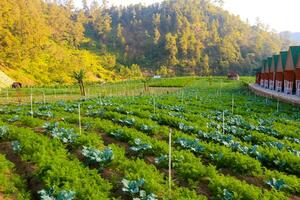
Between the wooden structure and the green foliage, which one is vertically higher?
the wooden structure

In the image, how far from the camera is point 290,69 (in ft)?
128

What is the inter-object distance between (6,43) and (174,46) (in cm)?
7439

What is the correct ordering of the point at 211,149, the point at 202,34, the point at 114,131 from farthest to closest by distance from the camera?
the point at 202,34 → the point at 114,131 → the point at 211,149

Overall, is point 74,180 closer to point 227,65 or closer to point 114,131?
point 114,131

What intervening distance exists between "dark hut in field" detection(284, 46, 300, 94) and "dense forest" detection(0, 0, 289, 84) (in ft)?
169

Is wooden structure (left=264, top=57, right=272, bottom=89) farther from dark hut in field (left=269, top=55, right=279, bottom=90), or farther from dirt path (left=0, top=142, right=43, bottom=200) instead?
dirt path (left=0, top=142, right=43, bottom=200)

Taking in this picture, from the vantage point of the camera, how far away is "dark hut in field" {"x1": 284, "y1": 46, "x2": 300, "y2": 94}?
38.0 m

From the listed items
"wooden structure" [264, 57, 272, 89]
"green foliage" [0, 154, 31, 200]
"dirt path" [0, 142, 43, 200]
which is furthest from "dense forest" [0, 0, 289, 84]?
"green foliage" [0, 154, 31, 200]

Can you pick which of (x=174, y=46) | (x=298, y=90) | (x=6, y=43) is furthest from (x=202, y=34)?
(x=298, y=90)

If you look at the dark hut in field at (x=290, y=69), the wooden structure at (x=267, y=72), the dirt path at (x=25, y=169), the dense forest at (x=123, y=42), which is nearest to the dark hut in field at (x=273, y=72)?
the wooden structure at (x=267, y=72)

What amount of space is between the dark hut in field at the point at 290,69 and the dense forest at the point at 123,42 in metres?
51.5

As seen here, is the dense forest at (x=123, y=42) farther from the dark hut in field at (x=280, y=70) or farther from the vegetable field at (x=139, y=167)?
the vegetable field at (x=139, y=167)

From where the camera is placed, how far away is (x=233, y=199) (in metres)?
7.37

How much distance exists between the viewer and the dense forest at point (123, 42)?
7581 cm
